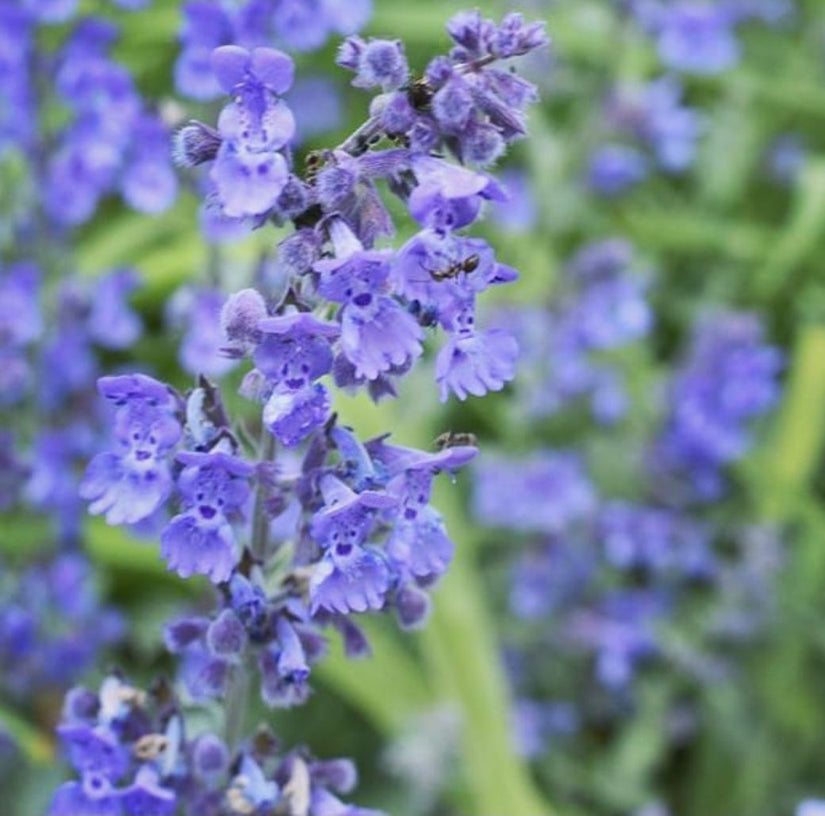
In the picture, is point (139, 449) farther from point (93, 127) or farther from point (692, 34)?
point (692, 34)

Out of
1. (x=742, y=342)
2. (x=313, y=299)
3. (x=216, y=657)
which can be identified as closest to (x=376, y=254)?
(x=313, y=299)

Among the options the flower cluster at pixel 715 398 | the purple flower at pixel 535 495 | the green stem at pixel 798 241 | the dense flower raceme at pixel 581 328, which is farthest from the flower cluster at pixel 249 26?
the green stem at pixel 798 241

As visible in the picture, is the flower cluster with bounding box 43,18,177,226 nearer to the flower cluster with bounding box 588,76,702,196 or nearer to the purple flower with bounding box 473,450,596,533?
the purple flower with bounding box 473,450,596,533

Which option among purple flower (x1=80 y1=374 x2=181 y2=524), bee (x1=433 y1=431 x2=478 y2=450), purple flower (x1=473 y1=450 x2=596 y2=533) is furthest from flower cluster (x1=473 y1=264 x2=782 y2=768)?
purple flower (x1=80 y1=374 x2=181 y2=524)

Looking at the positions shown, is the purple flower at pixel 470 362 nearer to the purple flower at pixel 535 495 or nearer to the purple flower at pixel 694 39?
the purple flower at pixel 535 495

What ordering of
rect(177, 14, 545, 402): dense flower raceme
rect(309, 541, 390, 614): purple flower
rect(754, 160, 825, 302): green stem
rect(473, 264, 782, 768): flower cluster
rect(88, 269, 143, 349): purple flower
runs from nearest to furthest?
rect(177, 14, 545, 402): dense flower raceme < rect(309, 541, 390, 614): purple flower < rect(88, 269, 143, 349): purple flower < rect(473, 264, 782, 768): flower cluster < rect(754, 160, 825, 302): green stem

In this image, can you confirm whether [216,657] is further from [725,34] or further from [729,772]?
[725,34]
